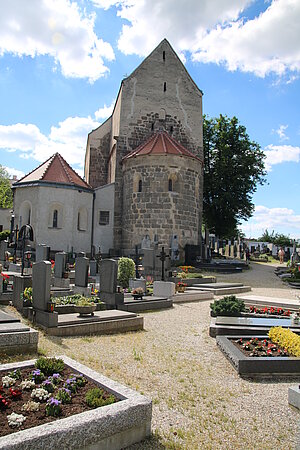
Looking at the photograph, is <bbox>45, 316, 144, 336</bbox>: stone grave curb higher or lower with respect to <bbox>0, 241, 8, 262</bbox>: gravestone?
lower

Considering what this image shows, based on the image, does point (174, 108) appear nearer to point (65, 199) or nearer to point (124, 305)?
point (65, 199)

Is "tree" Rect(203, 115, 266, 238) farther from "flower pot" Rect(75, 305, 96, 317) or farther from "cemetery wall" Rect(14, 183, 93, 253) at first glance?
"flower pot" Rect(75, 305, 96, 317)

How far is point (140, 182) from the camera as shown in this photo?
1005 inches

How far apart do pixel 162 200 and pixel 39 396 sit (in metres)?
21.0

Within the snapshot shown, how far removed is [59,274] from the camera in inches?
594

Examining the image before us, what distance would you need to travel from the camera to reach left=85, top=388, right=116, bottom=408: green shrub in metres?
3.85

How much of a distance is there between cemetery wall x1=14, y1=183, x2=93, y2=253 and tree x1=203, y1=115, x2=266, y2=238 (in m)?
14.4

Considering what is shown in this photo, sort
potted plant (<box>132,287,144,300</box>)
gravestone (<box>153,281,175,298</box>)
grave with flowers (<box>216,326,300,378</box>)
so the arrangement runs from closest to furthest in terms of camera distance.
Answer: grave with flowers (<box>216,326,300,378</box>), potted plant (<box>132,287,144,300</box>), gravestone (<box>153,281,175,298</box>)

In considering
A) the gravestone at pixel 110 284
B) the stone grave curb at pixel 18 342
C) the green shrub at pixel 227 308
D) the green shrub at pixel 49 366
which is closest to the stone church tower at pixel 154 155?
the gravestone at pixel 110 284

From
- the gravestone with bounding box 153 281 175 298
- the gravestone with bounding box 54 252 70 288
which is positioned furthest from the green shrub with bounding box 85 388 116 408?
the gravestone with bounding box 54 252 70 288

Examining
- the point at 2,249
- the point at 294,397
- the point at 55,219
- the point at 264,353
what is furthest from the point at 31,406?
the point at 55,219

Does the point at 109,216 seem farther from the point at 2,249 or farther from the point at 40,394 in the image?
the point at 40,394

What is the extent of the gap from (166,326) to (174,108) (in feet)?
75.2

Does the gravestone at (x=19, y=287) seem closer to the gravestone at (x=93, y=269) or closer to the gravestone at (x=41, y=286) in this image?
the gravestone at (x=41, y=286)
